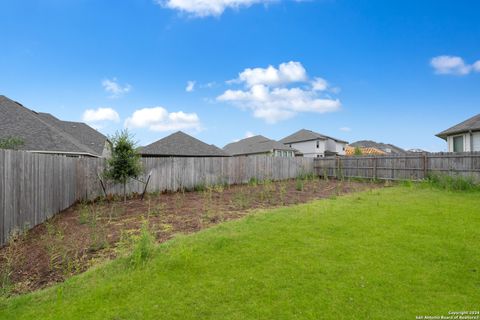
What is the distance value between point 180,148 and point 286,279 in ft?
70.4

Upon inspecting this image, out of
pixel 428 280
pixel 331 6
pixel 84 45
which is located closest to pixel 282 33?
pixel 331 6

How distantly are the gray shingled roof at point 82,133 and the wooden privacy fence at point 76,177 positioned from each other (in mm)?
11653

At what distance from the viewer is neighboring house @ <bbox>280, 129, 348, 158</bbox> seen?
123ft

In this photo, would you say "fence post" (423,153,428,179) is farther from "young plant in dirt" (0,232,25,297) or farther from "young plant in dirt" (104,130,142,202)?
"young plant in dirt" (0,232,25,297)

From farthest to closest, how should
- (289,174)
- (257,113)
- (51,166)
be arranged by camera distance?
(257,113)
(289,174)
(51,166)

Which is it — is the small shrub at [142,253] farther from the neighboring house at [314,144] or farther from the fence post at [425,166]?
the neighboring house at [314,144]

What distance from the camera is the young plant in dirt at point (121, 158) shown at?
9.04 meters

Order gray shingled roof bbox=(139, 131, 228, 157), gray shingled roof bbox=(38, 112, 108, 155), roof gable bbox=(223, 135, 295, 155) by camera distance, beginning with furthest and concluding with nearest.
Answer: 1. roof gable bbox=(223, 135, 295, 155)
2. gray shingled roof bbox=(139, 131, 228, 157)
3. gray shingled roof bbox=(38, 112, 108, 155)

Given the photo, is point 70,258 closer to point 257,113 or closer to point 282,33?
point 282,33

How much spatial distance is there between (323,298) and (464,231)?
3.57 meters

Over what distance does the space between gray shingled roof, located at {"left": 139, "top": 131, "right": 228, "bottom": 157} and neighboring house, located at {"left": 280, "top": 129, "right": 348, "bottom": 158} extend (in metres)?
17.7

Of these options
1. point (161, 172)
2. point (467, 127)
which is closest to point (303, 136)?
point (467, 127)

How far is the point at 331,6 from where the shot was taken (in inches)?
460

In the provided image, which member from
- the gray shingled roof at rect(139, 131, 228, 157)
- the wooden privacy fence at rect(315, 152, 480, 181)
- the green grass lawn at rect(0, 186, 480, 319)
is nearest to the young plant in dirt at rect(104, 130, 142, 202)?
the green grass lawn at rect(0, 186, 480, 319)
